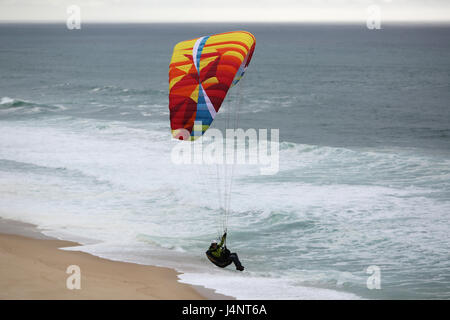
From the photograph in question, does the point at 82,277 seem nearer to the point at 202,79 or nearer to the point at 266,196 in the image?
the point at 202,79

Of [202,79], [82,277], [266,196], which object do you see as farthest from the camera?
[266,196]

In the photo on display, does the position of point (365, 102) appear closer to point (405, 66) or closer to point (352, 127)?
point (352, 127)

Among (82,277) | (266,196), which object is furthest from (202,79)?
(266,196)

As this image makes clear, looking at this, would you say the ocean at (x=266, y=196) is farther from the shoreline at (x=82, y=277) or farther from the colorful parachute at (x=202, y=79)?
the colorful parachute at (x=202, y=79)

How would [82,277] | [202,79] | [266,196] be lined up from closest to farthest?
[82,277] < [202,79] < [266,196]

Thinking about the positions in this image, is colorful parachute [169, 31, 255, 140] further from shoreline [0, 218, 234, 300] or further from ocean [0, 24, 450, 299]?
ocean [0, 24, 450, 299]

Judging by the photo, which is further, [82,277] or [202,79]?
[202,79]

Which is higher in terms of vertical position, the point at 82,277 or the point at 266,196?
the point at 266,196
